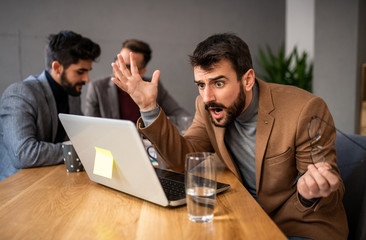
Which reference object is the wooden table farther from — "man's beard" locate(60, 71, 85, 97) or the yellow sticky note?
"man's beard" locate(60, 71, 85, 97)

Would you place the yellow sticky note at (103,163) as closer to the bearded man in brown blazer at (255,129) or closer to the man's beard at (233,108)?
the bearded man in brown blazer at (255,129)

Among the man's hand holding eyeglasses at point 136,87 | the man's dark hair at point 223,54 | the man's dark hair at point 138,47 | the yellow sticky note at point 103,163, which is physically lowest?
the yellow sticky note at point 103,163

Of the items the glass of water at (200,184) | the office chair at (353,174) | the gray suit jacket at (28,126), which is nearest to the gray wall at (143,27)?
the gray suit jacket at (28,126)

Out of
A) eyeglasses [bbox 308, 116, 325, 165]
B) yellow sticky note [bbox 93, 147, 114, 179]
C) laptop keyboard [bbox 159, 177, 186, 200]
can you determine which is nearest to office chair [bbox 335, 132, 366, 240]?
eyeglasses [bbox 308, 116, 325, 165]

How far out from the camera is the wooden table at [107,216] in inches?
31.2

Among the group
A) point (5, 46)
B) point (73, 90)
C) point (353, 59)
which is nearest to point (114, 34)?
point (5, 46)

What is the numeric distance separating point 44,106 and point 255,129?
118 centimetres

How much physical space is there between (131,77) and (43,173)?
0.56 m

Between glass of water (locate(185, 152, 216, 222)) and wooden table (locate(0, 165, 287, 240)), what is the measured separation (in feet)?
0.11

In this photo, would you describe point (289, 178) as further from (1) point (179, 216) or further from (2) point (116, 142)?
(2) point (116, 142)

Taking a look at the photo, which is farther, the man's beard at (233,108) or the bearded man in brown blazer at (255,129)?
the man's beard at (233,108)

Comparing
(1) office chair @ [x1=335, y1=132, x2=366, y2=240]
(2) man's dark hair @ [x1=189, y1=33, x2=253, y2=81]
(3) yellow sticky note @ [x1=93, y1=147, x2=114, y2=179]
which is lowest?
(1) office chair @ [x1=335, y1=132, x2=366, y2=240]

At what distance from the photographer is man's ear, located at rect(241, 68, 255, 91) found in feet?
4.72

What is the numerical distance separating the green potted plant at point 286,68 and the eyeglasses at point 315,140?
3.20 m
